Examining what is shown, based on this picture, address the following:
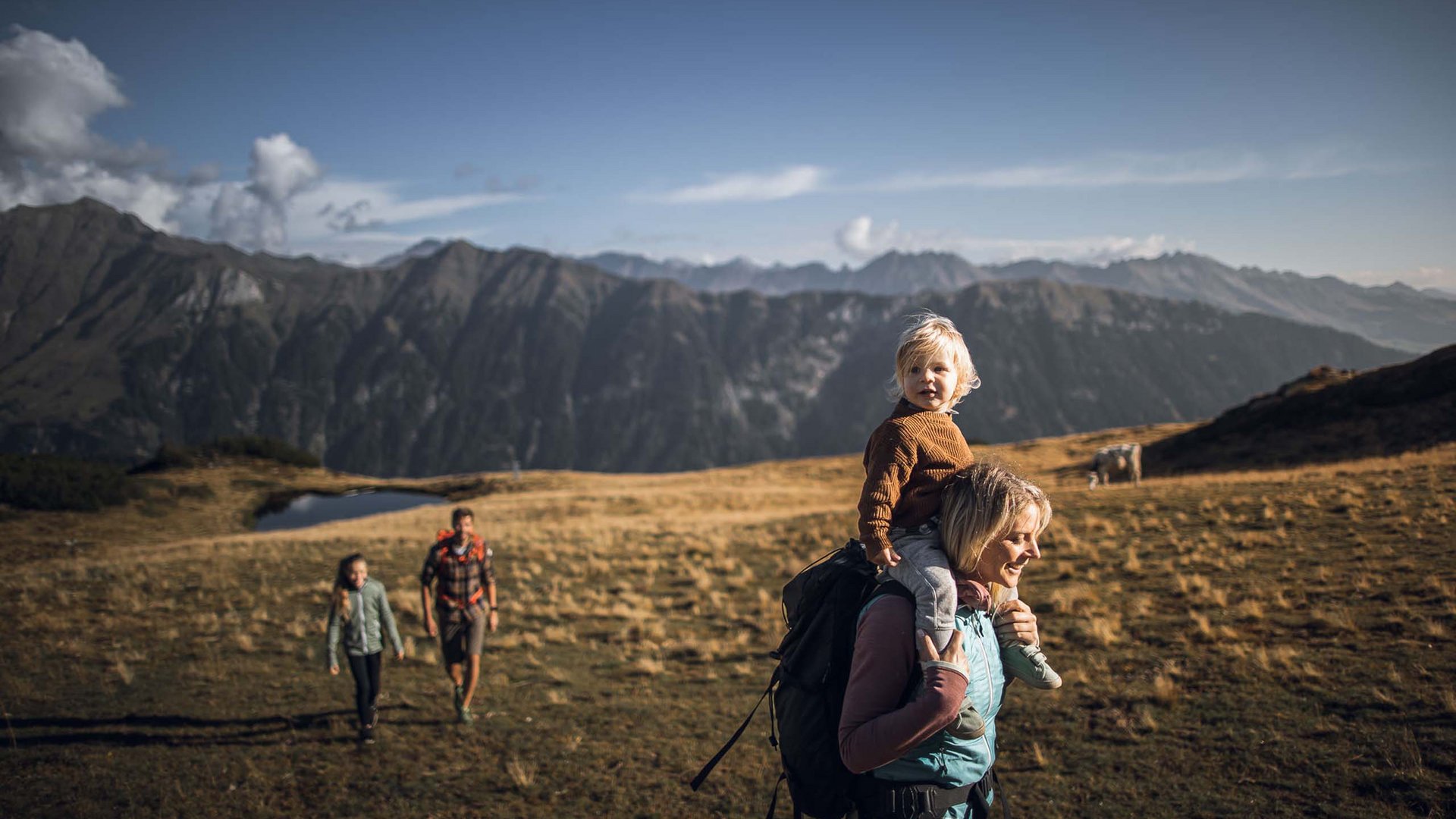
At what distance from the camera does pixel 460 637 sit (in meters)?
9.60

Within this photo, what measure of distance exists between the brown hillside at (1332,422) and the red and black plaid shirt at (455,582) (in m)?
31.7

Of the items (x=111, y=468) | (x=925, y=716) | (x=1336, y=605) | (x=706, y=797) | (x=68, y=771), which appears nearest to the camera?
(x=925, y=716)

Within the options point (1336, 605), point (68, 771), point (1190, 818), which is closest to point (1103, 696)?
point (1190, 818)

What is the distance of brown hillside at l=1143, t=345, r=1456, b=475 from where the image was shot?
2692 centimetres

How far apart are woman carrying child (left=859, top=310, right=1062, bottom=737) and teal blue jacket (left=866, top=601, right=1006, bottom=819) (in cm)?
15

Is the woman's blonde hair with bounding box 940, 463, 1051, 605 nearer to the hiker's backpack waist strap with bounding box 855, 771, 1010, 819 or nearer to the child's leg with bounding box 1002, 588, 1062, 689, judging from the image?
the child's leg with bounding box 1002, 588, 1062, 689

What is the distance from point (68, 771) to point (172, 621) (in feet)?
25.6

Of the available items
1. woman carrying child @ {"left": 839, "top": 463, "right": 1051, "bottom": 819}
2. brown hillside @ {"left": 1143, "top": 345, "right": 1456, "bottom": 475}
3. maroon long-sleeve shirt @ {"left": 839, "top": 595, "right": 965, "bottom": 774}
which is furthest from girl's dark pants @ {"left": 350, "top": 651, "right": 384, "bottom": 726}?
brown hillside @ {"left": 1143, "top": 345, "right": 1456, "bottom": 475}

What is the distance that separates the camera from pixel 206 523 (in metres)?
50.6

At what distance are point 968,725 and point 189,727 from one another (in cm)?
1148

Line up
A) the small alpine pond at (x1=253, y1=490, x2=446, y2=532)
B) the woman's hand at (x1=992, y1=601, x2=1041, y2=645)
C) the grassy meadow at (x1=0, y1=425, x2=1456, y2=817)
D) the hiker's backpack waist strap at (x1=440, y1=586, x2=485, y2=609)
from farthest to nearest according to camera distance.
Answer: the small alpine pond at (x1=253, y1=490, x2=446, y2=532) < the hiker's backpack waist strap at (x1=440, y1=586, x2=485, y2=609) < the grassy meadow at (x1=0, y1=425, x2=1456, y2=817) < the woman's hand at (x1=992, y1=601, x2=1041, y2=645)

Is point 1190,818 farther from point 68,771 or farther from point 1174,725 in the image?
point 68,771

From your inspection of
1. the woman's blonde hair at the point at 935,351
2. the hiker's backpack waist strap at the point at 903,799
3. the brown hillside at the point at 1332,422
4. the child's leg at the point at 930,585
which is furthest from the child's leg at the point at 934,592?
the brown hillside at the point at 1332,422

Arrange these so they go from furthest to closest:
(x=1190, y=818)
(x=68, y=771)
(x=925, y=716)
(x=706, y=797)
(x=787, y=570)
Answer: (x=787, y=570) → (x=68, y=771) → (x=706, y=797) → (x=1190, y=818) → (x=925, y=716)
